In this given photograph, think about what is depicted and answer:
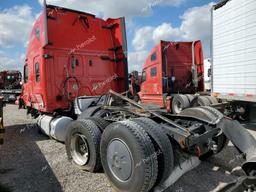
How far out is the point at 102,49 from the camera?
6785 mm

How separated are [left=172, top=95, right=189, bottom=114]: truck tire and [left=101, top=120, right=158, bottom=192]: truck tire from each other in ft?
21.7

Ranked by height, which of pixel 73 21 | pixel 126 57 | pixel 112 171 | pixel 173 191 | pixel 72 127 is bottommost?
pixel 173 191

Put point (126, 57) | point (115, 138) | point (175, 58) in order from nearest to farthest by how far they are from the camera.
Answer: point (115, 138) < point (126, 57) < point (175, 58)

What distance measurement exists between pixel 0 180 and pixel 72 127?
1.42 m

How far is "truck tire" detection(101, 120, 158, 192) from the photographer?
8.85 feet

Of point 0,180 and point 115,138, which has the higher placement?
point 115,138

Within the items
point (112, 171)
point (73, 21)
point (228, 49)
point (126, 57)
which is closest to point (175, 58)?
point (228, 49)

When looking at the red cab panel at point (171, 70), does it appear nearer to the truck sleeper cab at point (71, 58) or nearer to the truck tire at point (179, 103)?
the truck tire at point (179, 103)

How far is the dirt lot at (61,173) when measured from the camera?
11.1 feet

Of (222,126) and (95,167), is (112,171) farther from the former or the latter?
(222,126)

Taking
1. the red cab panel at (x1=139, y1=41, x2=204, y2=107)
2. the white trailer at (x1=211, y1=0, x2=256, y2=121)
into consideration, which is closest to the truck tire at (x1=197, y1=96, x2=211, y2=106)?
the white trailer at (x1=211, y1=0, x2=256, y2=121)

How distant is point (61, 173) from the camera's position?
3863 mm

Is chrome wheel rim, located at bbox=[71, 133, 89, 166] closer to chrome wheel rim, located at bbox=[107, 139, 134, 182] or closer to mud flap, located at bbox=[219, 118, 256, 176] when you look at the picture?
chrome wheel rim, located at bbox=[107, 139, 134, 182]

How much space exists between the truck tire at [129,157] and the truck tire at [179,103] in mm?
6615
